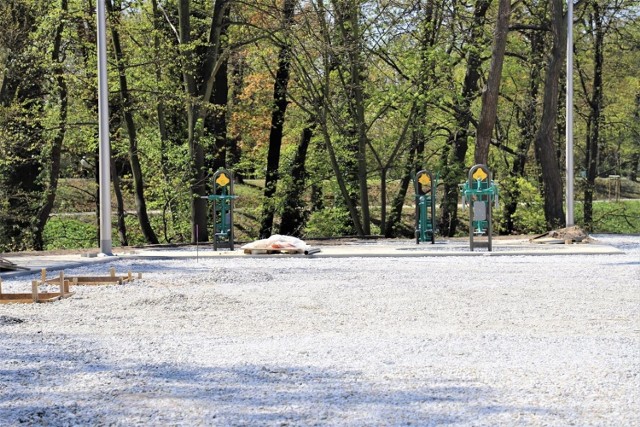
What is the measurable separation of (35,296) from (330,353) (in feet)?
19.0

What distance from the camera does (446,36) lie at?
120 feet

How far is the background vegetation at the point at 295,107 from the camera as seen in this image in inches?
1206

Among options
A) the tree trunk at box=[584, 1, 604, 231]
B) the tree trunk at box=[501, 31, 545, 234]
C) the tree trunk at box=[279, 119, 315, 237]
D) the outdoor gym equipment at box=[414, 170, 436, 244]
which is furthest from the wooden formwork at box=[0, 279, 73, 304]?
the tree trunk at box=[584, 1, 604, 231]

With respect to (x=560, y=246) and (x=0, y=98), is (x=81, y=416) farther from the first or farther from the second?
(x=0, y=98)

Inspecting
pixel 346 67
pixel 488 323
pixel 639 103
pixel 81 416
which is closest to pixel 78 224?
pixel 346 67

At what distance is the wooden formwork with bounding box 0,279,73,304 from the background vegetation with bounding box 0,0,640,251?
14.7m

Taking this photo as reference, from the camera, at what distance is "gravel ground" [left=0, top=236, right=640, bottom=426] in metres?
6.57

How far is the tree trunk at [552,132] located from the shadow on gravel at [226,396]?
22849 mm

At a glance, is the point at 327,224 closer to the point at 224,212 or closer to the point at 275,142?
the point at 275,142

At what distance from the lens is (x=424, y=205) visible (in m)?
25.0

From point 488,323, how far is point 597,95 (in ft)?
102

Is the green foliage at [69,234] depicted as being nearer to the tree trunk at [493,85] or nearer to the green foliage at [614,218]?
the tree trunk at [493,85]

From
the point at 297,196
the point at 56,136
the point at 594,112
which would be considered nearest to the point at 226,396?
the point at 56,136

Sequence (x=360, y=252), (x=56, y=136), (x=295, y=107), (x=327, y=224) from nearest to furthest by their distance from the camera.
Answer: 1. (x=360, y=252)
2. (x=56, y=136)
3. (x=327, y=224)
4. (x=295, y=107)
